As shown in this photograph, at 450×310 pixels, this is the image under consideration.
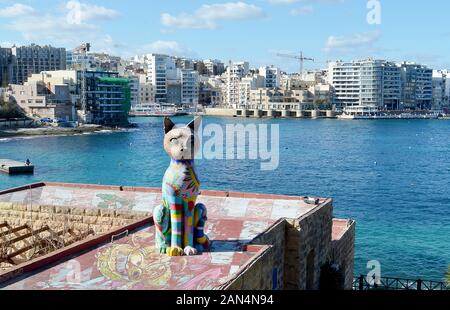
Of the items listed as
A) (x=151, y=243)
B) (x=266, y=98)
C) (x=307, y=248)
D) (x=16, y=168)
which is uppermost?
(x=266, y=98)

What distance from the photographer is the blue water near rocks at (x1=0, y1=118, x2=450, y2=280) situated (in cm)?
2711

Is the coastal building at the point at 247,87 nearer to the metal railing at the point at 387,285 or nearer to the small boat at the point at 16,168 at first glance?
the small boat at the point at 16,168

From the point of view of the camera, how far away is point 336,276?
1483cm

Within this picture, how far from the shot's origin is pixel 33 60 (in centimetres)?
14175

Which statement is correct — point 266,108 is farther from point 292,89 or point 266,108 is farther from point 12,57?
point 12,57


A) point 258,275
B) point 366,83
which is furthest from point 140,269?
point 366,83


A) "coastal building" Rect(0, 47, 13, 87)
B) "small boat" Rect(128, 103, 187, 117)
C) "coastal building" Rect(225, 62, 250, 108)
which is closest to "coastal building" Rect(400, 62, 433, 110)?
"coastal building" Rect(225, 62, 250, 108)

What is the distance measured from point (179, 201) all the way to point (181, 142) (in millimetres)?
1088

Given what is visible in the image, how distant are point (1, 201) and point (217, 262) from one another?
26.6ft

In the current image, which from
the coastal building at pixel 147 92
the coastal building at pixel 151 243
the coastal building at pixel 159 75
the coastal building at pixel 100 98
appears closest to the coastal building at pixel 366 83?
the coastal building at pixel 159 75

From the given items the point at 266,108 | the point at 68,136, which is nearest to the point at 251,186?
the point at 68,136

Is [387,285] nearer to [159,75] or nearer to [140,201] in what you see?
[140,201]
